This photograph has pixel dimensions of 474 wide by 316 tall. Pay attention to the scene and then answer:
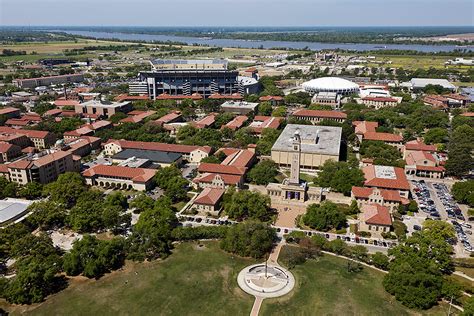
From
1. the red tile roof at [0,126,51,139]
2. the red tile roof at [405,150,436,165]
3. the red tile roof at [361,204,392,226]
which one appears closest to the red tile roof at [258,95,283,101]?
the red tile roof at [405,150,436,165]

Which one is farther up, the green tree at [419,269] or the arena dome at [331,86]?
the arena dome at [331,86]

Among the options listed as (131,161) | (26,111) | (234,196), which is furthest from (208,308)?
(26,111)

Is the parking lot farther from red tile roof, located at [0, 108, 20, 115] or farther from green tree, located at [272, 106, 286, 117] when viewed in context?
red tile roof, located at [0, 108, 20, 115]

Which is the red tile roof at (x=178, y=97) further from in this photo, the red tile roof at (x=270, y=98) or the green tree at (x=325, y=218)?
the green tree at (x=325, y=218)

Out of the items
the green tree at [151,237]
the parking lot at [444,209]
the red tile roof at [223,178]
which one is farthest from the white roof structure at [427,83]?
the green tree at [151,237]

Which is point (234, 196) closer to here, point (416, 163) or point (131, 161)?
point (131, 161)

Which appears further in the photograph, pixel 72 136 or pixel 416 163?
pixel 72 136
